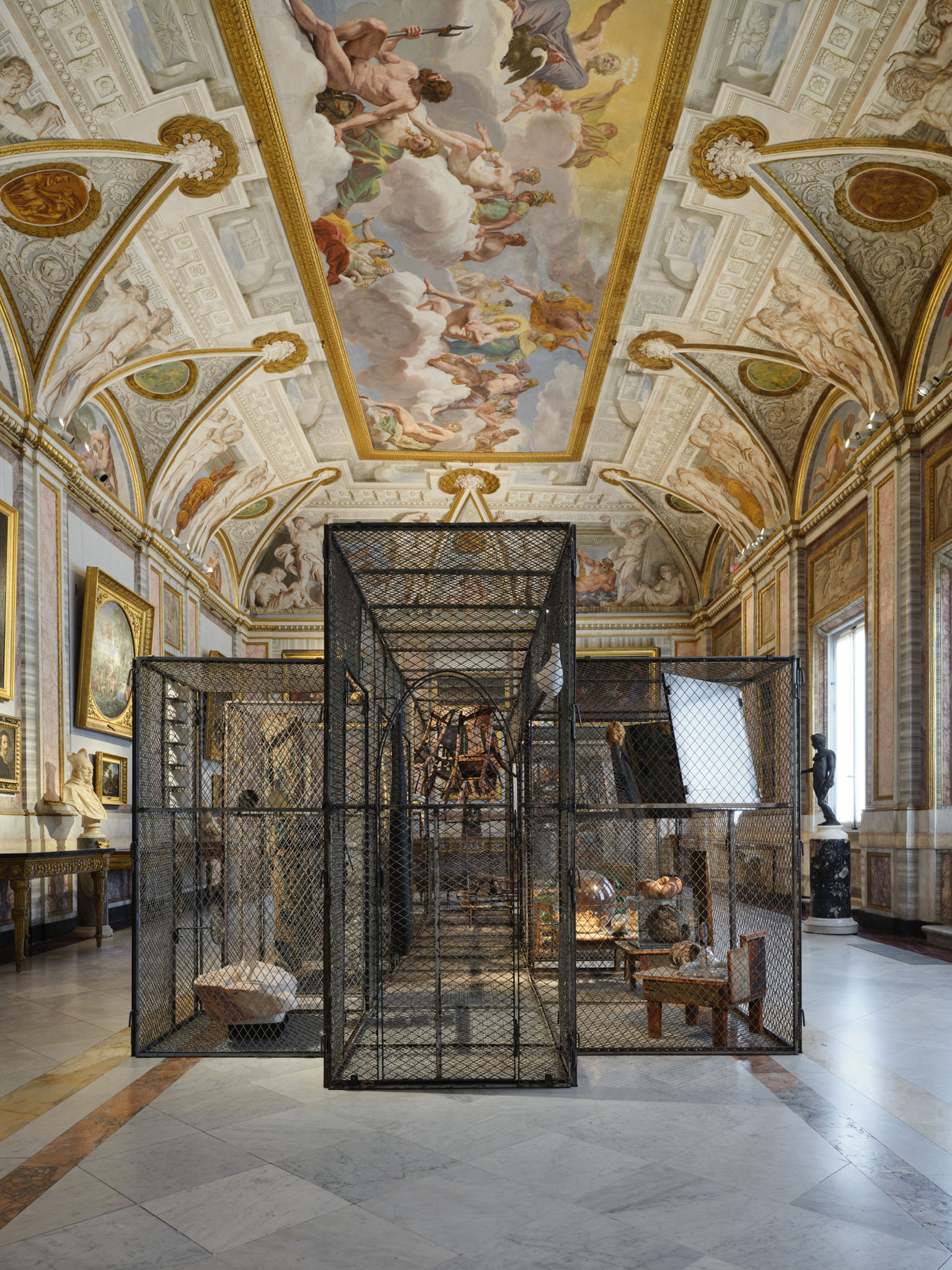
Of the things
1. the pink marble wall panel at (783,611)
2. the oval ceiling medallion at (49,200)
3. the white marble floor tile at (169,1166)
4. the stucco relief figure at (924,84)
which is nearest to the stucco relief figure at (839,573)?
the pink marble wall panel at (783,611)

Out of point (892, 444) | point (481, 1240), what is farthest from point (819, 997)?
point (892, 444)

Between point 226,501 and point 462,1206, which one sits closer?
point 462,1206

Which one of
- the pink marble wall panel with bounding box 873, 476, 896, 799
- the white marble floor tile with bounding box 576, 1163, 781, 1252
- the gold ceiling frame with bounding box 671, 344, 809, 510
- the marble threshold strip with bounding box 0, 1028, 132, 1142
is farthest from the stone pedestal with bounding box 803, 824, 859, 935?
the white marble floor tile with bounding box 576, 1163, 781, 1252

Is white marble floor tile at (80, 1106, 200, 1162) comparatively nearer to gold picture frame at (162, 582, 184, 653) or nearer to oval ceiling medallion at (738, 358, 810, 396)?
oval ceiling medallion at (738, 358, 810, 396)

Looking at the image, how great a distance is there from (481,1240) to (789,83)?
10.5 meters

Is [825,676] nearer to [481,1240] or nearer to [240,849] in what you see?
[240,849]

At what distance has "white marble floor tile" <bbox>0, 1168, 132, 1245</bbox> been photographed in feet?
13.0

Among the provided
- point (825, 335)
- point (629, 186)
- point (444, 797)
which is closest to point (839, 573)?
point (825, 335)

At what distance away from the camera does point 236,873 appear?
898 centimetres

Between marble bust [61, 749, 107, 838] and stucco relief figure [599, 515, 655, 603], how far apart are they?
14.6 m

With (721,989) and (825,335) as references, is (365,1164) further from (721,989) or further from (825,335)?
(825,335)

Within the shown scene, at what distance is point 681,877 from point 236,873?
13.3 ft

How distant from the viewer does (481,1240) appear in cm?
380

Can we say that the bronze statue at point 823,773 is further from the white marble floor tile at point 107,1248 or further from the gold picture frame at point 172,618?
the white marble floor tile at point 107,1248
